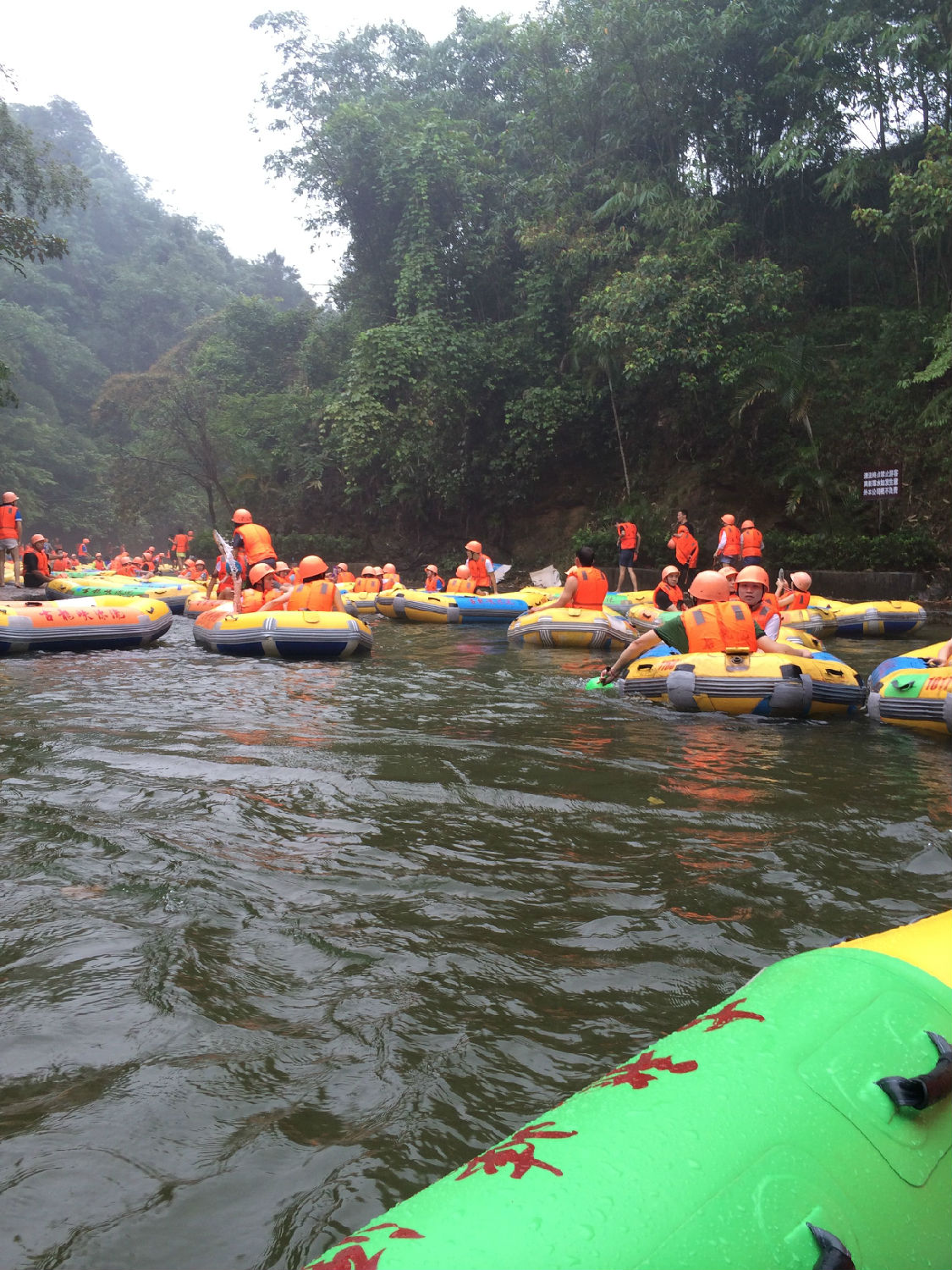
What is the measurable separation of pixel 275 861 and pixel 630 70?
18.8 m

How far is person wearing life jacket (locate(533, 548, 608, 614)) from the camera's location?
38.9ft

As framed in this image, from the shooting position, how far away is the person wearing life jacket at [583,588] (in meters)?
11.9

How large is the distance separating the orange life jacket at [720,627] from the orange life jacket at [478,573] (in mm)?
8551

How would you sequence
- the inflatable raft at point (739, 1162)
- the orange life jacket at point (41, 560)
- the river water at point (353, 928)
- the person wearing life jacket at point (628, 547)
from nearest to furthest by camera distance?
the inflatable raft at point (739, 1162)
the river water at point (353, 928)
the orange life jacket at point (41, 560)
the person wearing life jacket at point (628, 547)

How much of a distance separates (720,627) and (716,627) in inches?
1.3

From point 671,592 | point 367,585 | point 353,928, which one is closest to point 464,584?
point 367,585

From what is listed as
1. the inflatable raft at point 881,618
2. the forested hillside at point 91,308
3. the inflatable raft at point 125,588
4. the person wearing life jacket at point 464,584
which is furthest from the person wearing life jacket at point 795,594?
the forested hillside at point 91,308

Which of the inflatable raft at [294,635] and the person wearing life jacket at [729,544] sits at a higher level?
the person wearing life jacket at [729,544]

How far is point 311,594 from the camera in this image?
10.9 metres

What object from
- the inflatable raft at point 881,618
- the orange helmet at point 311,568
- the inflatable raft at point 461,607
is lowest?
the inflatable raft at point 881,618

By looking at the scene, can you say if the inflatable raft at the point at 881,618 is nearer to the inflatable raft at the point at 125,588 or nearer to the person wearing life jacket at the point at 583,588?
the person wearing life jacket at the point at 583,588

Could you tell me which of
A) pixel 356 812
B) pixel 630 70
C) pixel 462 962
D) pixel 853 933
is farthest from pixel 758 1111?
pixel 630 70

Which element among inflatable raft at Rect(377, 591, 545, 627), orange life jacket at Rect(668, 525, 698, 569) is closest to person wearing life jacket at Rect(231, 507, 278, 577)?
inflatable raft at Rect(377, 591, 545, 627)

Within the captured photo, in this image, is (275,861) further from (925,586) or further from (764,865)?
(925,586)
